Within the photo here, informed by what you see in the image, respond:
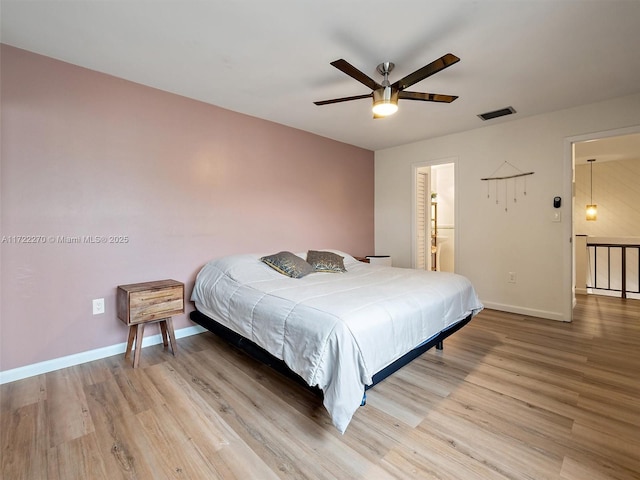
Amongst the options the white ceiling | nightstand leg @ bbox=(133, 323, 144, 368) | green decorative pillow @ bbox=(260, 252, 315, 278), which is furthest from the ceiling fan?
nightstand leg @ bbox=(133, 323, 144, 368)

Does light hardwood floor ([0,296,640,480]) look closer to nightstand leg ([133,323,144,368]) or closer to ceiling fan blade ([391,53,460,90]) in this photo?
nightstand leg ([133,323,144,368])

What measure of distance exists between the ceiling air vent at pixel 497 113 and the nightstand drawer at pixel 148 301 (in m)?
3.87

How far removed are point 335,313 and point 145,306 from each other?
1678 millimetres

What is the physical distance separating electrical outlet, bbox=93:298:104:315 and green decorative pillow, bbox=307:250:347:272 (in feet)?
6.56

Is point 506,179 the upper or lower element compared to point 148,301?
upper

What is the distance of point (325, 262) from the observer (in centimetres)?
340

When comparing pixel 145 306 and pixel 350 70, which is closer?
pixel 350 70

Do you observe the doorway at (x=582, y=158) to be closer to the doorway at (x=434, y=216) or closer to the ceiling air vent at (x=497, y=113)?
the ceiling air vent at (x=497, y=113)

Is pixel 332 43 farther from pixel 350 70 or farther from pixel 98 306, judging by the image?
pixel 98 306

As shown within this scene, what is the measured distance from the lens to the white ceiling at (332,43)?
1806mm

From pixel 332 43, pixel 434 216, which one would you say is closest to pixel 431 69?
pixel 332 43

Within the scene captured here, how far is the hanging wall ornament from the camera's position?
377cm

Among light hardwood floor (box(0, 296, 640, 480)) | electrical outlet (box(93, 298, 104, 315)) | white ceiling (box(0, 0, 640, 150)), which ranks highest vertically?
white ceiling (box(0, 0, 640, 150))

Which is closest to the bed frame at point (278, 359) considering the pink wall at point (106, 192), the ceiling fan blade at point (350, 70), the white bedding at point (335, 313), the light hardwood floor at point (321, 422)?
the white bedding at point (335, 313)
